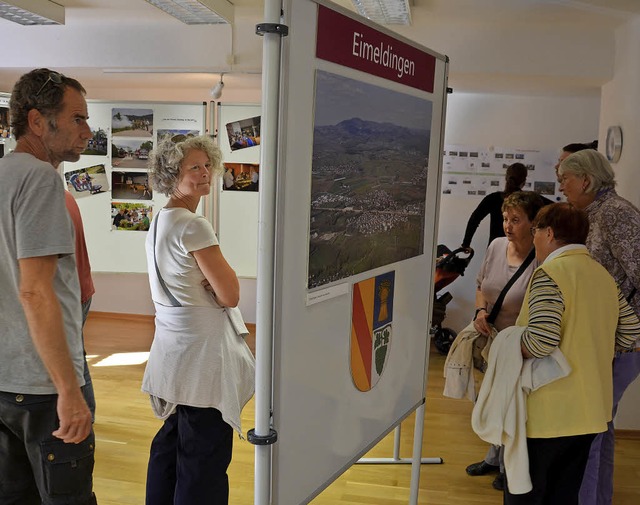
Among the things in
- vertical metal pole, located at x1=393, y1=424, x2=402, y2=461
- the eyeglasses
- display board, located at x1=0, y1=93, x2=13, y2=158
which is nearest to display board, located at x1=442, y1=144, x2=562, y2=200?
vertical metal pole, located at x1=393, y1=424, x2=402, y2=461

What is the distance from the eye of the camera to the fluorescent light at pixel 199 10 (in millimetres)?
4266

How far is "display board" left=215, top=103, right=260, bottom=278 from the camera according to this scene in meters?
5.52

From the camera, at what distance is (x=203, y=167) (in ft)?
8.79

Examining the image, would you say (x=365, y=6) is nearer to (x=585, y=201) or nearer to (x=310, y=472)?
(x=585, y=201)

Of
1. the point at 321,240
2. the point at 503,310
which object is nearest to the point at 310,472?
the point at 321,240

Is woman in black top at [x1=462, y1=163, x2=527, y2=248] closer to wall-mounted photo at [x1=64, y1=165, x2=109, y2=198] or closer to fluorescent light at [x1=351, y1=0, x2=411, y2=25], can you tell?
fluorescent light at [x1=351, y1=0, x2=411, y2=25]

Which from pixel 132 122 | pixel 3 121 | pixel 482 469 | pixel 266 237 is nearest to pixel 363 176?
pixel 266 237

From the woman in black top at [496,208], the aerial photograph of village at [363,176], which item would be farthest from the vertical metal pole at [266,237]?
the woman in black top at [496,208]

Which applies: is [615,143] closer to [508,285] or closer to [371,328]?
[508,285]

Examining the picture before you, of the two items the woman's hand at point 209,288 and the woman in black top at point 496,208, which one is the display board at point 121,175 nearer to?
the woman in black top at point 496,208

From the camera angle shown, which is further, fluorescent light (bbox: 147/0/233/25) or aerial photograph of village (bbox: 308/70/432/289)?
fluorescent light (bbox: 147/0/233/25)

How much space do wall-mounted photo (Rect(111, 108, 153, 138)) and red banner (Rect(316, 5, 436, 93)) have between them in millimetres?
3805

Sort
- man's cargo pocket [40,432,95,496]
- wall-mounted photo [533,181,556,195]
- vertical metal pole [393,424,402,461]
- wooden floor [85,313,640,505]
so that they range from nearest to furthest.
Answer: man's cargo pocket [40,432,95,496]
wooden floor [85,313,640,505]
vertical metal pole [393,424,402,461]
wall-mounted photo [533,181,556,195]

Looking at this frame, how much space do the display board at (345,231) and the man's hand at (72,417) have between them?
54 cm
